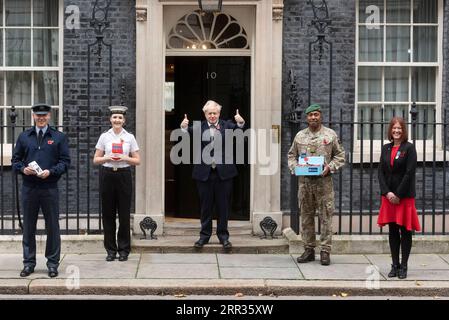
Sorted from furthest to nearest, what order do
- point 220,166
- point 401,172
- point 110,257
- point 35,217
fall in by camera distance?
point 220,166 → point 110,257 → point 35,217 → point 401,172

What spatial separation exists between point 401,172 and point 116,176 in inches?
132

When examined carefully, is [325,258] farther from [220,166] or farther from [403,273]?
[220,166]

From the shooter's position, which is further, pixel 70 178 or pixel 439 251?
pixel 70 178

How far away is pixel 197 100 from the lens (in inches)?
461

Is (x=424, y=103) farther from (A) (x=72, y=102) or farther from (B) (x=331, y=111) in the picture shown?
(A) (x=72, y=102)

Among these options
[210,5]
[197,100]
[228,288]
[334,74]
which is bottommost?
[228,288]

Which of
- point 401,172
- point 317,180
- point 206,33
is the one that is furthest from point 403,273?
point 206,33

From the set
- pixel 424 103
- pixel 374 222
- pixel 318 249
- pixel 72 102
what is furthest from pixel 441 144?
pixel 72 102

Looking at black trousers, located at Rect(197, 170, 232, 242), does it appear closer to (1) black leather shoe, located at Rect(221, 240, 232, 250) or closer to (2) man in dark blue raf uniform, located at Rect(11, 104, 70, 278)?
(1) black leather shoe, located at Rect(221, 240, 232, 250)

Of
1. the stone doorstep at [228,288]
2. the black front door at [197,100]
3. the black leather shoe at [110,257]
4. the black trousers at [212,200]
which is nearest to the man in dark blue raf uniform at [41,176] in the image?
the stone doorstep at [228,288]

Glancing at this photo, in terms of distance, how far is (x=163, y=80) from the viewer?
36.3ft

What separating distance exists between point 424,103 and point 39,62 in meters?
5.79

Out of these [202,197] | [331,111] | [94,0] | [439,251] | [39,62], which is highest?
[94,0]

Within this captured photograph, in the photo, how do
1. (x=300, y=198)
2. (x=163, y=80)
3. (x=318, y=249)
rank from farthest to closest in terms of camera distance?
(x=163, y=80) → (x=318, y=249) → (x=300, y=198)
